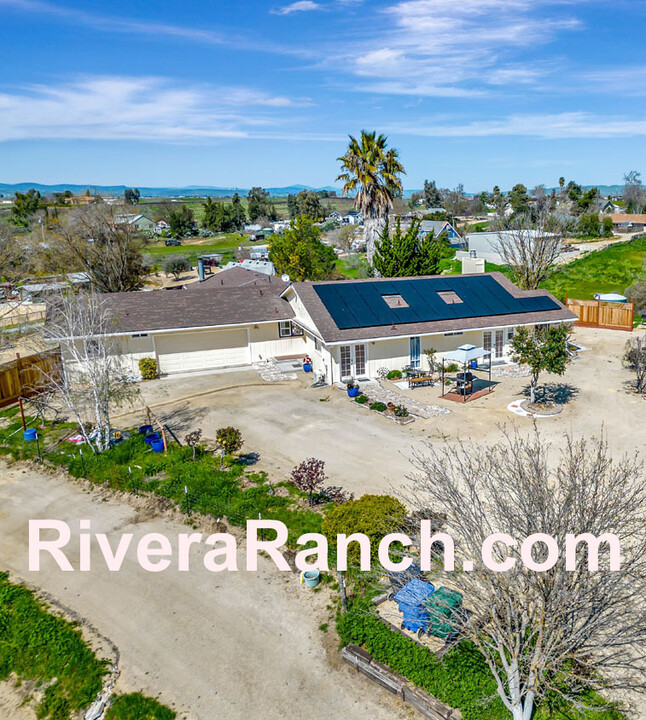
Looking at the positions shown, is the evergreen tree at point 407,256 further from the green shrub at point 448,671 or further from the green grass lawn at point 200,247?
the green grass lawn at point 200,247

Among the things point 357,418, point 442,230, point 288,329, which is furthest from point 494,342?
point 442,230

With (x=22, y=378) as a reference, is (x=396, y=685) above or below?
below

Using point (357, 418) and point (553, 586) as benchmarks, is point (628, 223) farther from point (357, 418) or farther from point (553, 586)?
point (553, 586)

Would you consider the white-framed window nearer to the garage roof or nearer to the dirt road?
the garage roof

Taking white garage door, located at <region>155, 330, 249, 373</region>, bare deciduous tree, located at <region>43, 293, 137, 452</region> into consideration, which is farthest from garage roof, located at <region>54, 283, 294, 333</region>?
bare deciduous tree, located at <region>43, 293, 137, 452</region>

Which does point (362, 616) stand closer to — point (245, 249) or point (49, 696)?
point (49, 696)
